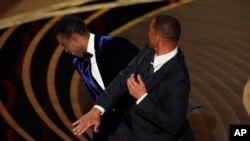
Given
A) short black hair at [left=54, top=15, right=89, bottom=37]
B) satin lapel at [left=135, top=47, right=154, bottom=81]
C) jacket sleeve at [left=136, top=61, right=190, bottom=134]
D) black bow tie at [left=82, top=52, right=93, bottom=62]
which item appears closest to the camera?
jacket sleeve at [left=136, top=61, right=190, bottom=134]

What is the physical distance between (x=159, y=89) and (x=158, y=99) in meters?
0.05

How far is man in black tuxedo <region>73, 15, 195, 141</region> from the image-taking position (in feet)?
8.61

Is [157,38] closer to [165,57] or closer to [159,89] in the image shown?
[165,57]

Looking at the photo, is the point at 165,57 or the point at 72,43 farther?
the point at 72,43

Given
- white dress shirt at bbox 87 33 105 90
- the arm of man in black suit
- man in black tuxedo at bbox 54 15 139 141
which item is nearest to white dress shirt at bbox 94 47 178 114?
the arm of man in black suit

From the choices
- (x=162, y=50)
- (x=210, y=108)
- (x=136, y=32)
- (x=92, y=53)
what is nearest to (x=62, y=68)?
(x=136, y=32)

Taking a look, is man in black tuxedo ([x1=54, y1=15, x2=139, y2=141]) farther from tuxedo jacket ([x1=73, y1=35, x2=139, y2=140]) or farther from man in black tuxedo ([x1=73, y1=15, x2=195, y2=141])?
man in black tuxedo ([x1=73, y1=15, x2=195, y2=141])

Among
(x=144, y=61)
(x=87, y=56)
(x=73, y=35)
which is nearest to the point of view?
(x=144, y=61)

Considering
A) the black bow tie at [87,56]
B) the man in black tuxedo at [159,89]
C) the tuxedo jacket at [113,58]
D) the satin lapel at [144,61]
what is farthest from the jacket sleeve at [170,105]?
the black bow tie at [87,56]

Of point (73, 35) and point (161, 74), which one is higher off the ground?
point (73, 35)

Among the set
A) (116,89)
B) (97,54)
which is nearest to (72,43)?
(97,54)

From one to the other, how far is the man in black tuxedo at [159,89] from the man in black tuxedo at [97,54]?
0.25 metres

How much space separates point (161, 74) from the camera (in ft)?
8.83

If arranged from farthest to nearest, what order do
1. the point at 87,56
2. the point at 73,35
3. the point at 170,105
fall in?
the point at 87,56, the point at 73,35, the point at 170,105
